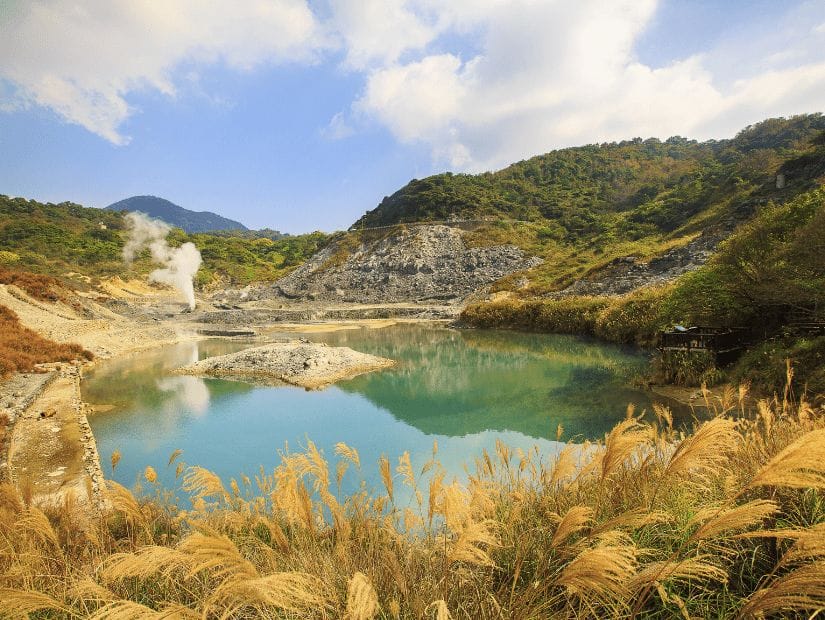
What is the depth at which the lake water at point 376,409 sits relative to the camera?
10.5 m

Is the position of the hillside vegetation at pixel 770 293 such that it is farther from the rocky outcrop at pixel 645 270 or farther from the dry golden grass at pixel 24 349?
the dry golden grass at pixel 24 349

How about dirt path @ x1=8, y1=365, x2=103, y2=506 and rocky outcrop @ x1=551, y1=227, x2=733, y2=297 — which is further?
rocky outcrop @ x1=551, y1=227, x2=733, y2=297

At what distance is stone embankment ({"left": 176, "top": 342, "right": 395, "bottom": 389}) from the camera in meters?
18.4

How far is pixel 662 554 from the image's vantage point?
2.66m

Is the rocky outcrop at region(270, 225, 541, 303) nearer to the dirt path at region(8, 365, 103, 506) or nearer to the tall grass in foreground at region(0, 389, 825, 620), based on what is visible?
the dirt path at region(8, 365, 103, 506)

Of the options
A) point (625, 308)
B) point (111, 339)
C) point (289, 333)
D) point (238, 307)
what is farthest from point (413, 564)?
point (238, 307)

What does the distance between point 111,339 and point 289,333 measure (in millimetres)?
11572

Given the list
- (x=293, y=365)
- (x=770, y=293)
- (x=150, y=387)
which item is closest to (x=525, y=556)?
(x=770, y=293)

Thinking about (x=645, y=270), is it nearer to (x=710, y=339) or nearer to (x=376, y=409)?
(x=710, y=339)

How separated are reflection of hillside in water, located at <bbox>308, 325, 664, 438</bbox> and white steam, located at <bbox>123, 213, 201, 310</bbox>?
3291cm

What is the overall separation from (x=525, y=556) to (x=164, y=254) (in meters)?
71.5

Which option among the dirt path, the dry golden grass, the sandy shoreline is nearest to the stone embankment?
the sandy shoreline

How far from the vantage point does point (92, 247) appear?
56969mm

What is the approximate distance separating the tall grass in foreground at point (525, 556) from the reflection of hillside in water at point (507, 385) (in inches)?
307
